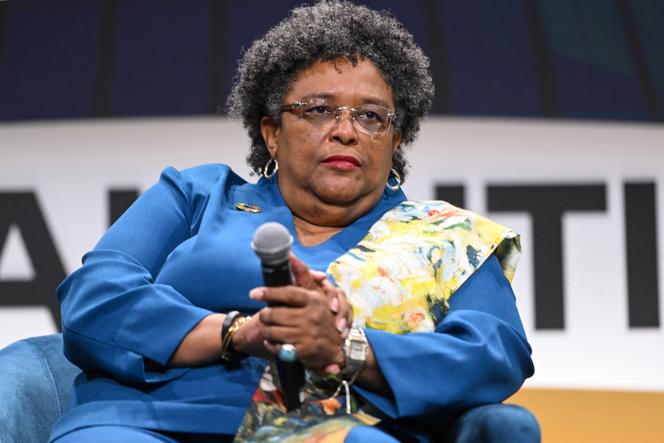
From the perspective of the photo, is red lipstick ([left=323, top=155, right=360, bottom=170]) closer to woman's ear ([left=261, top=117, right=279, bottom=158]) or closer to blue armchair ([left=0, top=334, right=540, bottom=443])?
woman's ear ([left=261, top=117, right=279, bottom=158])

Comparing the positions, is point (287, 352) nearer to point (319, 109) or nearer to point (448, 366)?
point (448, 366)

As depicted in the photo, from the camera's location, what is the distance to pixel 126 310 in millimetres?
1834

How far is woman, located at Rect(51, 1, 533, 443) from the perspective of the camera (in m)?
1.74

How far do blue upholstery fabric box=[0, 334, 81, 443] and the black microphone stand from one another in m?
0.58

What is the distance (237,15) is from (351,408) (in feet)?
7.00

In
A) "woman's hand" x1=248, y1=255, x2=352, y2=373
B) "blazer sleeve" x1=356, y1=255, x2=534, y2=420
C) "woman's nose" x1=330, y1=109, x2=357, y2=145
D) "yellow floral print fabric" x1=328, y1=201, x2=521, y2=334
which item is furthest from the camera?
"woman's nose" x1=330, y1=109, x2=357, y2=145

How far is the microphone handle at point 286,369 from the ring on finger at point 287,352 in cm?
3

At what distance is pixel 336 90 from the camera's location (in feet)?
6.81

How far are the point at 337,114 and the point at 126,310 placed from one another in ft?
1.95

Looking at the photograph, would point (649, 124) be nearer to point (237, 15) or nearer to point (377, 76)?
point (237, 15)

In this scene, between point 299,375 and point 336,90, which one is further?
point 336,90

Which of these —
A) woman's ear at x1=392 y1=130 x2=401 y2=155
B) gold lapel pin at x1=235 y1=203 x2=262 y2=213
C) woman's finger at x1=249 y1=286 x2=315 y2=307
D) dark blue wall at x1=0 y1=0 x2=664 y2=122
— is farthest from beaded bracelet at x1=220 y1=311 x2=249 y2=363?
dark blue wall at x1=0 y1=0 x2=664 y2=122

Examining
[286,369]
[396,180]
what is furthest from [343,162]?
[286,369]

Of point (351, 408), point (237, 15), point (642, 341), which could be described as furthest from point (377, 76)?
point (642, 341)
